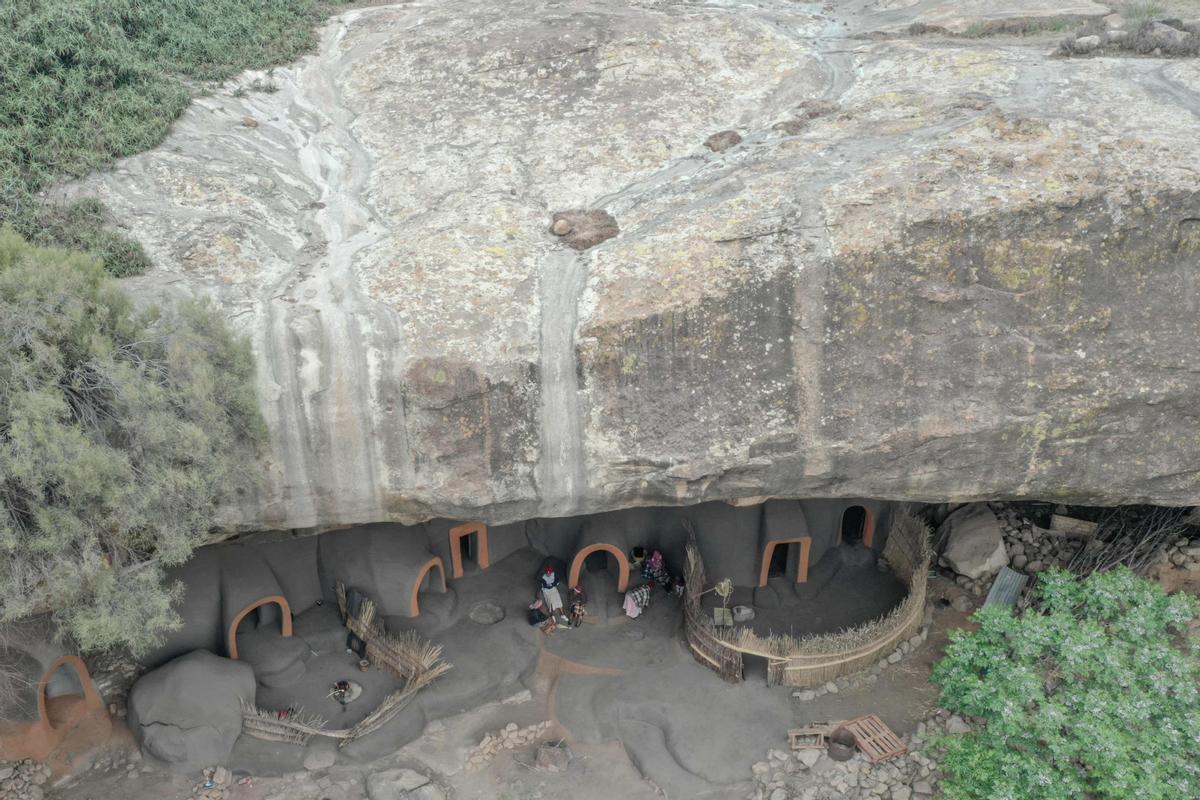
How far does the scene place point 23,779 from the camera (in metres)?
9.84

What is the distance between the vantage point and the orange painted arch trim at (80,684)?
9734 mm

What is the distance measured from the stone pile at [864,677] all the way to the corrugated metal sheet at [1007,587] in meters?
1.17

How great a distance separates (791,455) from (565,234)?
332 centimetres

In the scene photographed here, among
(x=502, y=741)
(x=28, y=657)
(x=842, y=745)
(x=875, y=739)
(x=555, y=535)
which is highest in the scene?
(x=28, y=657)

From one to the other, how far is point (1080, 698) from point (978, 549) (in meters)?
4.36

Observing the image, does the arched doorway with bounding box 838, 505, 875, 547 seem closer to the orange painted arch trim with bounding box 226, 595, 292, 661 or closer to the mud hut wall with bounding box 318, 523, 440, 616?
the mud hut wall with bounding box 318, 523, 440, 616

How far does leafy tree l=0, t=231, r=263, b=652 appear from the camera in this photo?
7293 mm

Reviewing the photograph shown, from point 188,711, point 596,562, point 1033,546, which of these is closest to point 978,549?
point 1033,546

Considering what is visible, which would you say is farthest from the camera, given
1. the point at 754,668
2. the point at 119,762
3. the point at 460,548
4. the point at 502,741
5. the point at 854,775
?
the point at 460,548

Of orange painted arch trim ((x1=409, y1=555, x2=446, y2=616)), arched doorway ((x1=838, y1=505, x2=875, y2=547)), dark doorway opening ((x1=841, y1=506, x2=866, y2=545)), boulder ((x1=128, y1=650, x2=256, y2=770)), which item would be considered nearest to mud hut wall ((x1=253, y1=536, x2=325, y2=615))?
orange painted arch trim ((x1=409, y1=555, x2=446, y2=616))

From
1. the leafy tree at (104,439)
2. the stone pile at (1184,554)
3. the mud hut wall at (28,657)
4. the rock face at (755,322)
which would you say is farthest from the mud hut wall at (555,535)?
the stone pile at (1184,554)

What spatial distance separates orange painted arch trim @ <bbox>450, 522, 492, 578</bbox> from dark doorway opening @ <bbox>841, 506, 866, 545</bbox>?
542cm

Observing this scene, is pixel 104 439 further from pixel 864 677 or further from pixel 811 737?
pixel 864 677

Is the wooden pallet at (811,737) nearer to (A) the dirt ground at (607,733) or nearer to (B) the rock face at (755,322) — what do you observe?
(A) the dirt ground at (607,733)
